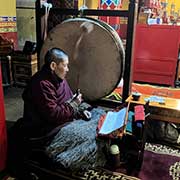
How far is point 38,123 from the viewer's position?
6.31 feet

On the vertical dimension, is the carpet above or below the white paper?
below

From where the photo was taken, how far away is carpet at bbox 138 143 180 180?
1774mm

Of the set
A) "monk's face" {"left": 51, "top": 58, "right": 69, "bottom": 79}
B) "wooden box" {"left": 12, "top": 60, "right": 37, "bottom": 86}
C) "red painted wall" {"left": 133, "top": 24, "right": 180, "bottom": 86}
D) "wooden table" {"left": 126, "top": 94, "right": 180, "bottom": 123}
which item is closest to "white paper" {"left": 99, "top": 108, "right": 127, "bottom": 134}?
"wooden table" {"left": 126, "top": 94, "right": 180, "bottom": 123}

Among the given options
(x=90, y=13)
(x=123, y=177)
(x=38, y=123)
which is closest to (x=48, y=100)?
(x=38, y=123)

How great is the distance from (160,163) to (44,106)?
102cm

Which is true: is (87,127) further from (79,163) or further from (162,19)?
(162,19)

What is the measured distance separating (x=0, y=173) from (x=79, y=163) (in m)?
0.64

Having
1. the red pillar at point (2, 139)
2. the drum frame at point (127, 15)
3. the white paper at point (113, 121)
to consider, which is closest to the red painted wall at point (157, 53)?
the drum frame at point (127, 15)

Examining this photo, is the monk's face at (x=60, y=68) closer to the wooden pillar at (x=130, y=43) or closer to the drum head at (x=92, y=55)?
the drum head at (x=92, y=55)

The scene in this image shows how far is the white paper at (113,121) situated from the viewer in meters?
1.80

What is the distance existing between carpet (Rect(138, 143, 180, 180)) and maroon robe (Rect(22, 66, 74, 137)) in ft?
2.34

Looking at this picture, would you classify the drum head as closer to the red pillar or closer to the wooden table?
the wooden table

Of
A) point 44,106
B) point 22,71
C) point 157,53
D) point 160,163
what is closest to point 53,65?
point 44,106

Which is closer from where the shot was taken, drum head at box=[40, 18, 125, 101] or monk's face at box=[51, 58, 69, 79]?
monk's face at box=[51, 58, 69, 79]
